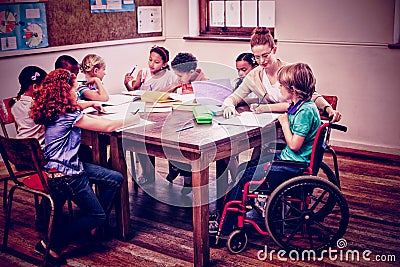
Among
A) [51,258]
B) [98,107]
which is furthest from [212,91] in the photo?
[51,258]

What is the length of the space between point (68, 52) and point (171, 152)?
287 centimetres

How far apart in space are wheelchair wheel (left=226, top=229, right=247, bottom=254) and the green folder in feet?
2.09

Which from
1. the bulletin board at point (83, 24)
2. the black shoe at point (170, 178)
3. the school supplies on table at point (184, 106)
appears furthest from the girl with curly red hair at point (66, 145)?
the bulletin board at point (83, 24)

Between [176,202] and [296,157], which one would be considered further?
[176,202]

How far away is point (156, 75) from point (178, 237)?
1.69 meters

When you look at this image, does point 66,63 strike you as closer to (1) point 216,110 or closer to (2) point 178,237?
(1) point 216,110

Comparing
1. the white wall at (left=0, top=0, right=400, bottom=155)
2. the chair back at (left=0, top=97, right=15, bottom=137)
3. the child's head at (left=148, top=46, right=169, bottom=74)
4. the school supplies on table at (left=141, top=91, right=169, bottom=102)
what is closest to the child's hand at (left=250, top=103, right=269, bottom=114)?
the school supplies on table at (left=141, top=91, right=169, bottom=102)

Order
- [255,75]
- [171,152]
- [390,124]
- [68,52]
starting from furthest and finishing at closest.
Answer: [68,52], [390,124], [255,75], [171,152]

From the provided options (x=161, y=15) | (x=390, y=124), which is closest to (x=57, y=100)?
(x=390, y=124)

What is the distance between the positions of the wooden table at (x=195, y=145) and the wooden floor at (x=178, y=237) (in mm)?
225

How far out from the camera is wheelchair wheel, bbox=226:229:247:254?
10.7 feet

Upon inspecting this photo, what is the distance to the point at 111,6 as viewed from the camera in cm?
593

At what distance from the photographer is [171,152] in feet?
9.98

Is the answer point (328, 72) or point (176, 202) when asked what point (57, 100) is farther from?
point (328, 72)
